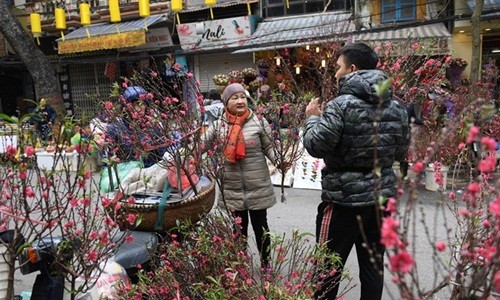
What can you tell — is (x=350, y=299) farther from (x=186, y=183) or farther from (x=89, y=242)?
(x=89, y=242)

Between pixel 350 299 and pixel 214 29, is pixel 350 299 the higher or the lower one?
the lower one

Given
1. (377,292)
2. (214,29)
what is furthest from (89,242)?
(214,29)

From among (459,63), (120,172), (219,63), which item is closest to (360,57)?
(120,172)

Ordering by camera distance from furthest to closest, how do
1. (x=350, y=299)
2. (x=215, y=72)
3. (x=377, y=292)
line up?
(x=215, y=72) → (x=350, y=299) → (x=377, y=292)

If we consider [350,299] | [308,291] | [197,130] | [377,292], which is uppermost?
[197,130]

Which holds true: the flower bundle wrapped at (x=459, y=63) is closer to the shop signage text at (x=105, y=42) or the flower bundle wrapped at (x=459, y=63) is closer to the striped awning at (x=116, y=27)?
the striped awning at (x=116, y=27)

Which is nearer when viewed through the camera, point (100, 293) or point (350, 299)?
point (100, 293)

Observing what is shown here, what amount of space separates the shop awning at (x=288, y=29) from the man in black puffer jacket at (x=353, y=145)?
823 cm

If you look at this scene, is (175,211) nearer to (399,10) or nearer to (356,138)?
(356,138)

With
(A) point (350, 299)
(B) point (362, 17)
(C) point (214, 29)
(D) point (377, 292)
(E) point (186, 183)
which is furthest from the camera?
(C) point (214, 29)

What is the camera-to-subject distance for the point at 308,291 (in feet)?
7.11

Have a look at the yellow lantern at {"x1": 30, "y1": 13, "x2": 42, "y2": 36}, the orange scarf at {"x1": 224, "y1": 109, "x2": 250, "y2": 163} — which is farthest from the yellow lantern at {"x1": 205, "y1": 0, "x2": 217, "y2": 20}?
the orange scarf at {"x1": 224, "y1": 109, "x2": 250, "y2": 163}

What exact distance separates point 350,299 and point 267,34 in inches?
391

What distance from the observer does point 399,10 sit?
38.1 ft
